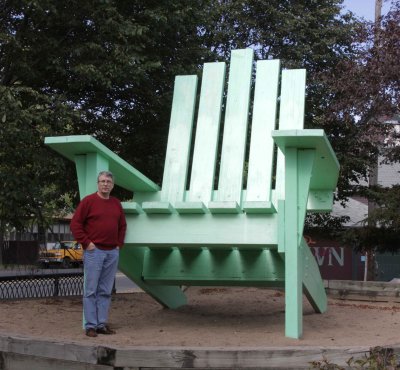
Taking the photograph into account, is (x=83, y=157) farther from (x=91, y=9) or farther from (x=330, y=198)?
(x=91, y=9)

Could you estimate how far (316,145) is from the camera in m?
4.90

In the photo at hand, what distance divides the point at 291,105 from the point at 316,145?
1.55 m

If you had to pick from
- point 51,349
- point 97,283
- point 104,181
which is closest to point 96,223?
point 104,181

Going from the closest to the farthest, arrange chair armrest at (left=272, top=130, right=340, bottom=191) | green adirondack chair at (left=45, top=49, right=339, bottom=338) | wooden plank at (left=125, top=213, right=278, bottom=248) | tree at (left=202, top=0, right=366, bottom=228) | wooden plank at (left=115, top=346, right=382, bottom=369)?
wooden plank at (left=115, top=346, right=382, bottom=369)
chair armrest at (left=272, top=130, right=340, bottom=191)
green adirondack chair at (left=45, top=49, right=339, bottom=338)
wooden plank at (left=125, top=213, right=278, bottom=248)
tree at (left=202, top=0, right=366, bottom=228)

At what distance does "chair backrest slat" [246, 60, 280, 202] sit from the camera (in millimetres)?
6000

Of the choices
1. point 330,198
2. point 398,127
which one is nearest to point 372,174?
point 398,127

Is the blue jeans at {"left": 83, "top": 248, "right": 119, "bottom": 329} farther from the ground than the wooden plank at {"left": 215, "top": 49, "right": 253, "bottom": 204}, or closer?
closer

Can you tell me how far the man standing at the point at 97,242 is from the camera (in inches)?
199

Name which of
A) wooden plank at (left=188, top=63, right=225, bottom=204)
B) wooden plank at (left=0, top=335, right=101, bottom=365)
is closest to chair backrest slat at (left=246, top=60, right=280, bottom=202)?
wooden plank at (left=188, top=63, right=225, bottom=204)

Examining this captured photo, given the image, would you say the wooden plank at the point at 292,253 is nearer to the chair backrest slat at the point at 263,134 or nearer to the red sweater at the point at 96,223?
the chair backrest slat at the point at 263,134

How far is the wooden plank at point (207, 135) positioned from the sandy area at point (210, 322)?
1309mm

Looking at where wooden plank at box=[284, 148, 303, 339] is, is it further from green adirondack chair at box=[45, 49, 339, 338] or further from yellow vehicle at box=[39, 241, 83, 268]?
yellow vehicle at box=[39, 241, 83, 268]

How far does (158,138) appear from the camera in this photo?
9.25m

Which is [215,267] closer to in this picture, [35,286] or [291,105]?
[291,105]
